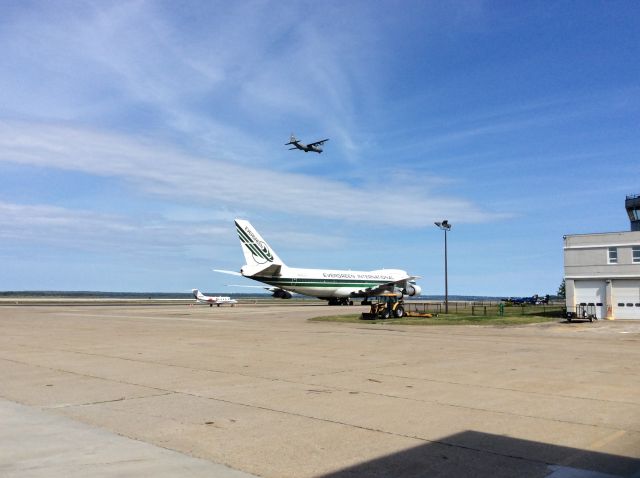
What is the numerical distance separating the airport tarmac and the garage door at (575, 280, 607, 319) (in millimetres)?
29332

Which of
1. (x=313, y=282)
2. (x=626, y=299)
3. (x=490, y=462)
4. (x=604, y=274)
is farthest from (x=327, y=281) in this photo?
(x=490, y=462)

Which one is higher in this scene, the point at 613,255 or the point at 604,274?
the point at 613,255

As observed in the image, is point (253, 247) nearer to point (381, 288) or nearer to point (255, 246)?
point (255, 246)

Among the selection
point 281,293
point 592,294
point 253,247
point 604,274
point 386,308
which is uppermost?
point 253,247

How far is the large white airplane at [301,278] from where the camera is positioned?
233 feet

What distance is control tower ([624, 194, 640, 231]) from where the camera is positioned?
178ft

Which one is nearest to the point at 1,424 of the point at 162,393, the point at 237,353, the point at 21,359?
the point at 162,393

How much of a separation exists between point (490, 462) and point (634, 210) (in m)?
56.2

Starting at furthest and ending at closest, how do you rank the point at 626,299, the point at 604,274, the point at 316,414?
the point at 604,274, the point at 626,299, the point at 316,414

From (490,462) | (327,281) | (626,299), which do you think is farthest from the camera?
(327,281)

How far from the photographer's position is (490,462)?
6.75 m

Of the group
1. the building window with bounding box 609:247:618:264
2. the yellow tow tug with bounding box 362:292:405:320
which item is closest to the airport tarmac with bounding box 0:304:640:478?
the yellow tow tug with bounding box 362:292:405:320

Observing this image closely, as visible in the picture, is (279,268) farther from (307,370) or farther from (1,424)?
(1,424)

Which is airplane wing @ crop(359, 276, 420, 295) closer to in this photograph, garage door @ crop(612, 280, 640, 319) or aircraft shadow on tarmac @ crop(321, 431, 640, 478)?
garage door @ crop(612, 280, 640, 319)
